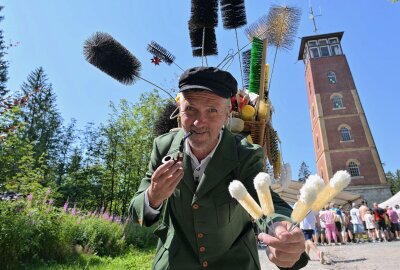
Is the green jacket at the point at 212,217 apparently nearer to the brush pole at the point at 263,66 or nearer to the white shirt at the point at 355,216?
the brush pole at the point at 263,66

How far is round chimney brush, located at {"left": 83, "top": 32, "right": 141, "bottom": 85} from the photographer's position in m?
3.56

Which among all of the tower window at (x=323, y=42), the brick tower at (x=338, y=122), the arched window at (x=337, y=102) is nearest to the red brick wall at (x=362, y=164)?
the brick tower at (x=338, y=122)

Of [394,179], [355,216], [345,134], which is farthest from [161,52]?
[394,179]

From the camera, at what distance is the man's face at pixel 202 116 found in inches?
68.7

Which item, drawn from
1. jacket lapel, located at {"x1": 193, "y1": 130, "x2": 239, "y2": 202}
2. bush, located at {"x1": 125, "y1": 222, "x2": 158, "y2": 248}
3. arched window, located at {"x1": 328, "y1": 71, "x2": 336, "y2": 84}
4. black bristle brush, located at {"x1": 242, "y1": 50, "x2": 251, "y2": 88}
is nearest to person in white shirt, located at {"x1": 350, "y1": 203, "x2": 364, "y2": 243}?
bush, located at {"x1": 125, "y1": 222, "x2": 158, "y2": 248}

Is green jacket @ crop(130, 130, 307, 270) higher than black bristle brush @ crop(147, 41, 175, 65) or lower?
lower

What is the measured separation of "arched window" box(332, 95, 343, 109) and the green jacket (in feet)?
124

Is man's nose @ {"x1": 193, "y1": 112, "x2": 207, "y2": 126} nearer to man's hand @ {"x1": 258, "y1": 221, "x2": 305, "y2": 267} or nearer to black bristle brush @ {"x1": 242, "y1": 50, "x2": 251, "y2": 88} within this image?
man's hand @ {"x1": 258, "y1": 221, "x2": 305, "y2": 267}

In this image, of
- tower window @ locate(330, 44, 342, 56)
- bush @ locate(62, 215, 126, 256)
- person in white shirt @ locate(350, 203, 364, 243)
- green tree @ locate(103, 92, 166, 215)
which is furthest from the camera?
tower window @ locate(330, 44, 342, 56)

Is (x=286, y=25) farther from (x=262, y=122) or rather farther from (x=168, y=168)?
(x=168, y=168)

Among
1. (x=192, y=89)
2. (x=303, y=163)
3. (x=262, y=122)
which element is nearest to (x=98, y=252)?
(x=262, y=122)

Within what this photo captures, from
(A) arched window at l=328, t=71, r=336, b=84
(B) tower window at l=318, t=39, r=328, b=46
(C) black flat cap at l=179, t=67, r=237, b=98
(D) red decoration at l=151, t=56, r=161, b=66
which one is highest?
(B) tower window at l=318, t=39, r=328, b=46

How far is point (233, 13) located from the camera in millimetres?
3785

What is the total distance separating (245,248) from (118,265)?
19.6ft
